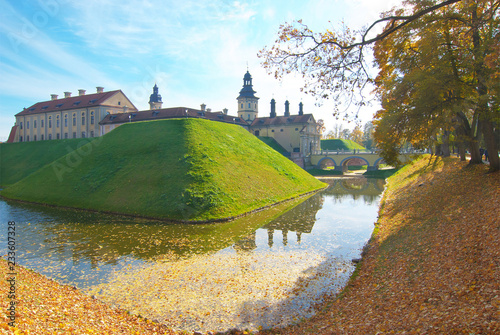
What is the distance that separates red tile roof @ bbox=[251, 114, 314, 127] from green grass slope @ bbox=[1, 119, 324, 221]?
44653mm

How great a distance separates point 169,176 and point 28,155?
45080 millimetres

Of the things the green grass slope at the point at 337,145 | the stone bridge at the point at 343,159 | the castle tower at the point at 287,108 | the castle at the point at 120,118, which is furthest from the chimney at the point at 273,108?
the green grass slope at the point at 337,145

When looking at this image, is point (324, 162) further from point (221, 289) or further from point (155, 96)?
point (221, 289)

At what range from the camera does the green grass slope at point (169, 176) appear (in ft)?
87.7

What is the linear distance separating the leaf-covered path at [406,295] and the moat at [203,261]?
93 centimetres

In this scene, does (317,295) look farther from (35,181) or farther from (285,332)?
(35,181)

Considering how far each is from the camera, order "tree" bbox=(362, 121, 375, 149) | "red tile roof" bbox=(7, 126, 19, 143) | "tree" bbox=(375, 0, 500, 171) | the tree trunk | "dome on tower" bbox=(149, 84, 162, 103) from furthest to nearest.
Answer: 1. "tree" bbox=(362, 121, 375, 149)
2. "dome on tower" bbox=(149, 84, 162, 103)
3. "red tile roof" bbox=(7, 126, 19, 143)
4. the tree trunk
5. "tree" bbox=(375, 0, 500, 171)

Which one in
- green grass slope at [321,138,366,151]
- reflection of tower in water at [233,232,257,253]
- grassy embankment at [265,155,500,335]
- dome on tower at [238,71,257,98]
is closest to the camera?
grassy embankment at [265,155,500,335]

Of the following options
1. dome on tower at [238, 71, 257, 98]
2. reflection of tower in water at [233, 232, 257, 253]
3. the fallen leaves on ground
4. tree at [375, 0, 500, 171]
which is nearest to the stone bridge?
dome on tower at [238, 71, 257, 98]

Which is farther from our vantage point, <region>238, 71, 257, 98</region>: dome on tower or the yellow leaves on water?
<region>238, 71, 257, 98</region>: dome on tower

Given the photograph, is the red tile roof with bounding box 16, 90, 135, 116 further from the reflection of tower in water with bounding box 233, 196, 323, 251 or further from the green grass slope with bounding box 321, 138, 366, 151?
the green grass slope with bounding box 321, 138, 366, 151

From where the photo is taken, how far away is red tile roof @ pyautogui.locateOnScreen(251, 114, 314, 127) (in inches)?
3511

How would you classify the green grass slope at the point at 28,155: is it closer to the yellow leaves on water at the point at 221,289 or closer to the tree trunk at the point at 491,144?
the yellow leaves on water at the point at 221,289

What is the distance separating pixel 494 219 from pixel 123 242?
59.4ft
